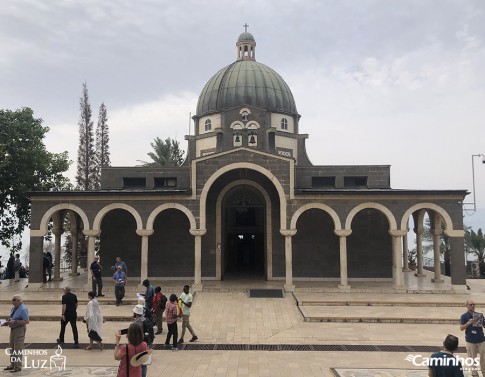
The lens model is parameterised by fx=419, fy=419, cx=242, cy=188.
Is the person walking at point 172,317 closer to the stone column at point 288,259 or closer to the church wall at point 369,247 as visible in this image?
the stone column at point 288,259

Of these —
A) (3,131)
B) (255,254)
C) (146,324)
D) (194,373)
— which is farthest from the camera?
(255,254)

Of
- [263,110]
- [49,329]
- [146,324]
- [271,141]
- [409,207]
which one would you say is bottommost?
[49,329]

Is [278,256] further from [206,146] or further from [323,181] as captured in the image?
[206,146]

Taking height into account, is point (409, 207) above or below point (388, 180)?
below

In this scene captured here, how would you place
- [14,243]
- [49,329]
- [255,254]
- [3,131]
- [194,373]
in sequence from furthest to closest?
[255,254] < [14,243] < [3,131] < [49,329] < [194,373]

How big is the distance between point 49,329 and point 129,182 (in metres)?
14.4

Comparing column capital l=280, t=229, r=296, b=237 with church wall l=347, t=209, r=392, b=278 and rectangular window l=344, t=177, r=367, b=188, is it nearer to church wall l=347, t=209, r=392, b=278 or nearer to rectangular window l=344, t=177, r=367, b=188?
church wall l=347, t=209, r=392, b=278

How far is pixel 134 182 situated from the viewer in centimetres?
2833

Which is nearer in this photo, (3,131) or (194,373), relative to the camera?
(194,373)

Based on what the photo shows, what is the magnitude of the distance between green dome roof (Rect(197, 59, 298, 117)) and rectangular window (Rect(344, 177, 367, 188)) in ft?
25.4

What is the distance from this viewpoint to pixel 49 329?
15.0 m

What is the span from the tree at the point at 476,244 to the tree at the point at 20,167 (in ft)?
109

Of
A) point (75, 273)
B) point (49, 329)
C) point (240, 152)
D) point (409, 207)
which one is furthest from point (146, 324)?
point (75, 273)

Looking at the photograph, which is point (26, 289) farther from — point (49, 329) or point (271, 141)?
point (271, 141)
